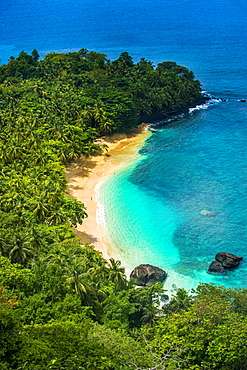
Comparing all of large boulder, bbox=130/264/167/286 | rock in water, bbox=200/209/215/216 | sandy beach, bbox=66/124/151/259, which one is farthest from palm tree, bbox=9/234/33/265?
rock in water, bbox=200/209/215/216

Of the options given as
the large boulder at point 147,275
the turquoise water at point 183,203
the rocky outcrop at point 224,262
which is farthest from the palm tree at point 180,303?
the rocky outcrop at point 224,262

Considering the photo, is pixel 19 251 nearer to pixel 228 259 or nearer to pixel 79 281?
pixel 79 281

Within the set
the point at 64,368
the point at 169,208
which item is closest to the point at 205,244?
the point at 169,208

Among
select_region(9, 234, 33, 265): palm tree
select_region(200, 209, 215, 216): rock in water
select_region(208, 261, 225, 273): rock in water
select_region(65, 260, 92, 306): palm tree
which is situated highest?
select_region(9, 234, 33, 265): palm tree

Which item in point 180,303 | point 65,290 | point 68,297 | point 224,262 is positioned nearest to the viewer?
point 68,297

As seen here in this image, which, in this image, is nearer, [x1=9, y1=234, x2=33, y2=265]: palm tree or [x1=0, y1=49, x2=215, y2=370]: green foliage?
[x1=0, y1=49, x2=215, y2=370]: green foliage

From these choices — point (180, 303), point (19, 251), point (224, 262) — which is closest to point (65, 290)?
point (19, 251)

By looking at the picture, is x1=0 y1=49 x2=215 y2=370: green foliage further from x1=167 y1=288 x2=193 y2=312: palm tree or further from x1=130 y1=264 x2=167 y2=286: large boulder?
x1=130 y1=264 x2=167 y2=286: large boulder

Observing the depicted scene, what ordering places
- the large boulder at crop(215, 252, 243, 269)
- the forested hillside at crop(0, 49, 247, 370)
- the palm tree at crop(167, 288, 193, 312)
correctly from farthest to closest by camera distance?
the large boulder at crop(215, 252, 243, 269) → the palm tree at crop(167, 288, 193, 312) → the forested hillside at crop(0, 49, 247, 370)
